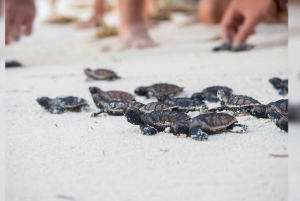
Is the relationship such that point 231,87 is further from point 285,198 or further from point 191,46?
point 191,46

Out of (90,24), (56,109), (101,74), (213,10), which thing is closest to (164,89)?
(56,109)

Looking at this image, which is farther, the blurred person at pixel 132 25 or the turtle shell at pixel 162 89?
the blurred person at pixel 132 25

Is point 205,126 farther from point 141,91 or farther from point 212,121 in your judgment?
point 141,91

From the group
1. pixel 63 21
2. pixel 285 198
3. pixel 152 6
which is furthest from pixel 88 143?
pixel 152 6

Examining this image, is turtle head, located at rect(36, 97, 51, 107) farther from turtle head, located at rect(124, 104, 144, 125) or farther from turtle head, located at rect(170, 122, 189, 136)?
turtle head, located at rect(170, 122, 189, 136)

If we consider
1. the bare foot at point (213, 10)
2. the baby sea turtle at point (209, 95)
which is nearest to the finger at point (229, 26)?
the bare foot at point (213, 10)

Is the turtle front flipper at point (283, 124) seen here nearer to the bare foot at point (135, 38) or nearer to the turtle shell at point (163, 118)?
the turtle shell at point (163, 118)
